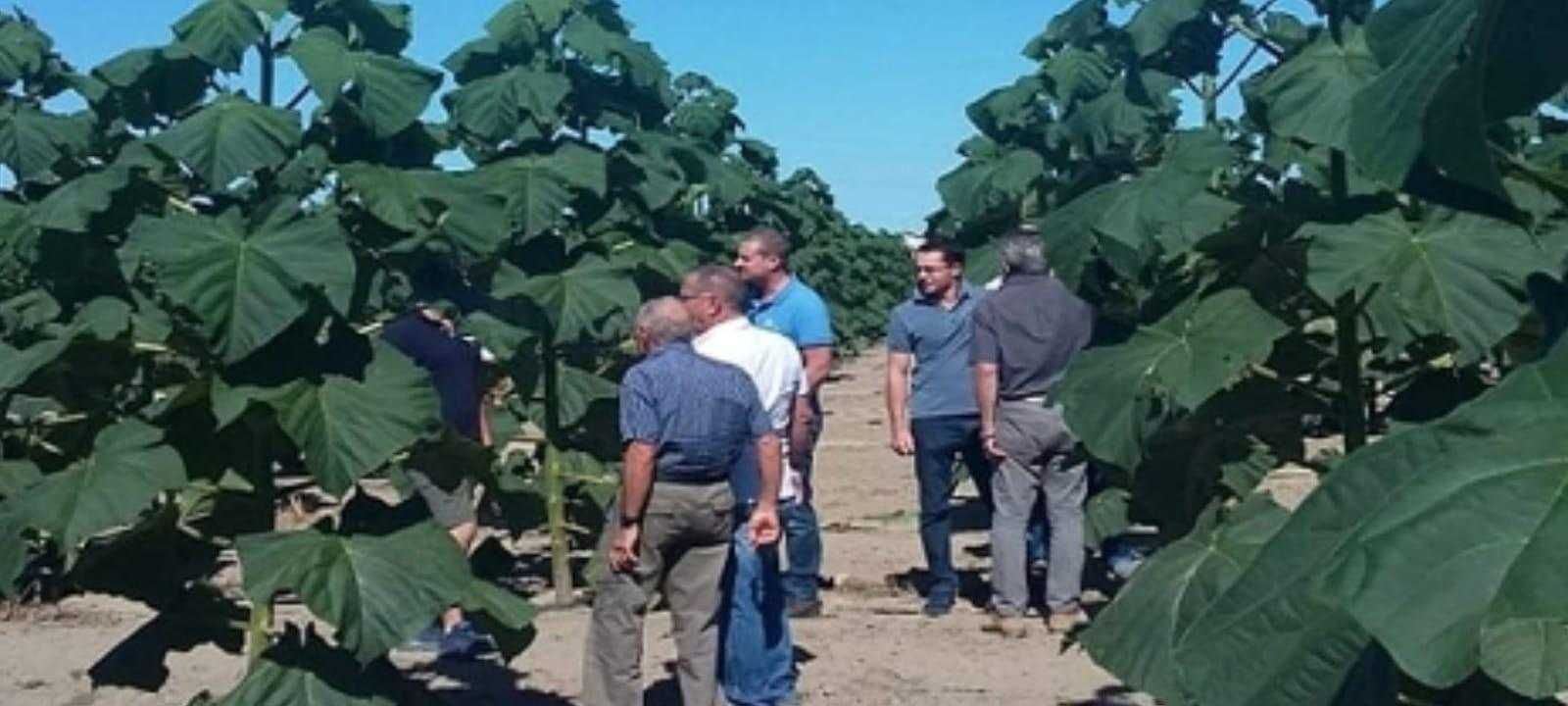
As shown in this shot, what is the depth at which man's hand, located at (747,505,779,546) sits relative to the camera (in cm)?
743

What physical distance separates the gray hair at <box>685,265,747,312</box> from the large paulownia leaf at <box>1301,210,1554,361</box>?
3.01 metres

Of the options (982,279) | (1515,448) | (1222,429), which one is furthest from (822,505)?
(1515,448)

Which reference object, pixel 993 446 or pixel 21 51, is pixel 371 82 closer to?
pixel 993 446

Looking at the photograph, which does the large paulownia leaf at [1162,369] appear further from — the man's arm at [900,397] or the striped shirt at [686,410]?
the man's arm at [900,397]

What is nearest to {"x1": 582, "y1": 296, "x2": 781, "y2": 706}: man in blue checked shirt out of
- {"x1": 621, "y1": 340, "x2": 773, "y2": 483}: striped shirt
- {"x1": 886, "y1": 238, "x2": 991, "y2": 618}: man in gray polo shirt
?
{"x1": 621, "y1": 340, "x2": 773, "y2": 483}: striped shirt

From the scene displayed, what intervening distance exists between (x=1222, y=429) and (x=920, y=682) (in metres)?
3.53

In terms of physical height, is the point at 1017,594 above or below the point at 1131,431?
below

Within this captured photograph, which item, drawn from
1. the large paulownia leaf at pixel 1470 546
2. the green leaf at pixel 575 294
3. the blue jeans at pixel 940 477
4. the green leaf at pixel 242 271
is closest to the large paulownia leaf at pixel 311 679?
the green leaf at pixel 242 271

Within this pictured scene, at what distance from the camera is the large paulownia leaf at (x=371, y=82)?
575cm

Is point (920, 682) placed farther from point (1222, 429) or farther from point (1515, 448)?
point (1515, 448)

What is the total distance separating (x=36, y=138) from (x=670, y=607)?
98.8 inches

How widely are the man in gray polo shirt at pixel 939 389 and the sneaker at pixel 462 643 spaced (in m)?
2.09

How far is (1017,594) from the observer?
958 centimetres

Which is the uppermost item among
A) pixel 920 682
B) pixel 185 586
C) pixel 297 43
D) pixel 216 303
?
pixel 297 43
